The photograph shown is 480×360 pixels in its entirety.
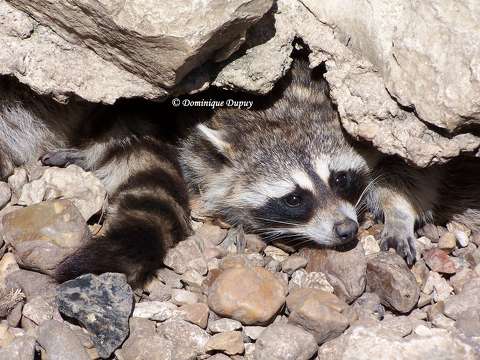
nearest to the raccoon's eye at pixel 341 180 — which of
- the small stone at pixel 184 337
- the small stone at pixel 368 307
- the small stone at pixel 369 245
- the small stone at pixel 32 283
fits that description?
the small stone at pixel 369 245

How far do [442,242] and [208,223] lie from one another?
106 centimetres

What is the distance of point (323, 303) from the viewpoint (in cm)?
288

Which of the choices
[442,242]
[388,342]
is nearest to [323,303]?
[388,342]

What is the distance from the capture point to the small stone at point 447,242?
3.47 m

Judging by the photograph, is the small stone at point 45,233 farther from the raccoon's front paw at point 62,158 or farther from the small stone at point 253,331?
the small stone at point 253,331

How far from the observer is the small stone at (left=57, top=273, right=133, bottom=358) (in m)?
2.72

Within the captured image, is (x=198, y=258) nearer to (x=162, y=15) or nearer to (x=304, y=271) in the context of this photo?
(x=304, y=271)

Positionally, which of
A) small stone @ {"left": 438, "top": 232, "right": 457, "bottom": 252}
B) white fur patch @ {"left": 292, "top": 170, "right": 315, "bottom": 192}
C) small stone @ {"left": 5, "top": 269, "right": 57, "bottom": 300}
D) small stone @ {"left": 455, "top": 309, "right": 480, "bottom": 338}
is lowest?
small stone @ {"left": 5, "top": 269, "right": 57, "bottom": 300}

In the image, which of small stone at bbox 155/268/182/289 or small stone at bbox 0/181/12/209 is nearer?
small stone at bbox 155/268/182/289

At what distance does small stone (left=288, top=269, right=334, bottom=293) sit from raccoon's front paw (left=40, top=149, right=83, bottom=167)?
119 centimetres

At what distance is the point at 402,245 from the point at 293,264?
0.53 m

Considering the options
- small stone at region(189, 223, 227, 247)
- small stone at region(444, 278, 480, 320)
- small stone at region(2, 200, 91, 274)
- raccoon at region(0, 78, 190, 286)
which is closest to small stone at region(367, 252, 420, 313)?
small stone at region(444, 278, 480, 320)

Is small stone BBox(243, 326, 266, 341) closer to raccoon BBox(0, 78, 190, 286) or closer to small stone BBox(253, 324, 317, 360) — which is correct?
small stone BBox(253, 324, 317, 360)

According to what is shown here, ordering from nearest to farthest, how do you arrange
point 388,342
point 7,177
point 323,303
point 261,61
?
point 388,342, point 323,303, point 261,61, point 7,177
